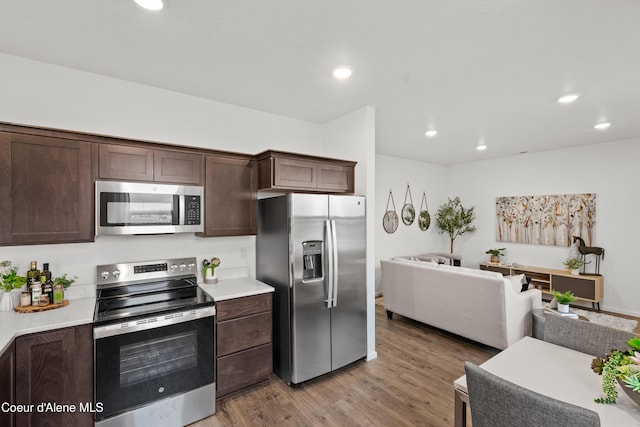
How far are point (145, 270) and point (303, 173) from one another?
1690 millimetres

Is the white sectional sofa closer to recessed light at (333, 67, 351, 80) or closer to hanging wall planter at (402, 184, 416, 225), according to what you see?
hanging wall planter at (402, 184, 416, 225)

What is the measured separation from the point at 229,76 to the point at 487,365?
2774 millimetres

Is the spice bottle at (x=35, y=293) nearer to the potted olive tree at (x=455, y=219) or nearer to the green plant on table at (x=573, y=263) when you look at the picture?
the potted olive tree at (x=455, y=219)

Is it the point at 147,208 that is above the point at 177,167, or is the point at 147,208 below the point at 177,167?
below

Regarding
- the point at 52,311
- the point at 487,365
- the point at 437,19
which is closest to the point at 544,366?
the point at 487,365

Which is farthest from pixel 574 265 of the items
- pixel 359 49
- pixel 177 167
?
pixel 177 167

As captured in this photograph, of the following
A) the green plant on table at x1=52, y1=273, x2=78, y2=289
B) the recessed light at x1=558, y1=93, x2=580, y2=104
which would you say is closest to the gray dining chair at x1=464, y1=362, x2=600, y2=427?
the green plant on table at x1=52, y1=273, x2=78, y2=289

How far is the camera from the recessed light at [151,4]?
5.40ft

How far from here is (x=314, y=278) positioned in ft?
9.26

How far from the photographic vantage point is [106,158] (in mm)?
2279

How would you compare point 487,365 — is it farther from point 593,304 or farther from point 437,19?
point 593,304

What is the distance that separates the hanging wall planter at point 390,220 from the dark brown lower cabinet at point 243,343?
3644 mm

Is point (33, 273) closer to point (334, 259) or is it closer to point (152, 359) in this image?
point (152, 359)

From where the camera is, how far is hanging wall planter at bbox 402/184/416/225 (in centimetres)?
626
